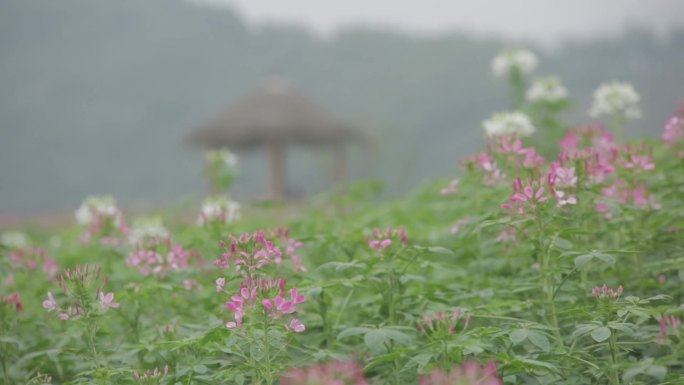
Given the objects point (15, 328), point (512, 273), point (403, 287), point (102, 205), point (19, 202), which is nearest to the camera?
point (403, 287)

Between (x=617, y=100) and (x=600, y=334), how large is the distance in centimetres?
279

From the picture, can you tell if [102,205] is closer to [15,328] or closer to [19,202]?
[15,328]

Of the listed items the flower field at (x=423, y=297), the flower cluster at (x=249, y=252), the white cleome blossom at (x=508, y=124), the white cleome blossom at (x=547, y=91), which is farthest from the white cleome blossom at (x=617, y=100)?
the flower cluster at (x=249, y=252)

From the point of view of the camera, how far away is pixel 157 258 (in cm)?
256

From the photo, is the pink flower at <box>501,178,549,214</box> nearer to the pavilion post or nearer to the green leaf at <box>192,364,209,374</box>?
the green leaf at <box>192,364,209,374</box>

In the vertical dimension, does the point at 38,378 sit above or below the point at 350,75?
above

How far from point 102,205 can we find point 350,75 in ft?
120

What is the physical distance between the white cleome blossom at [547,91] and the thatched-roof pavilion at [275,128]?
10727mm

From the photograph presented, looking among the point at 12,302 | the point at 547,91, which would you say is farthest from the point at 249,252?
the point at 547,91

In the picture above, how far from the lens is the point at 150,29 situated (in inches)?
1711

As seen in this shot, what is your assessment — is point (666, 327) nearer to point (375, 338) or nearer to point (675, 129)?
point (375, 338)

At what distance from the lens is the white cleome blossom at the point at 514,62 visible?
5340 mm

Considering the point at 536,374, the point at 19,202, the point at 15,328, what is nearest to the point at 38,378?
the point at 15,328

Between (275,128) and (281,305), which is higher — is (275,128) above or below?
below
